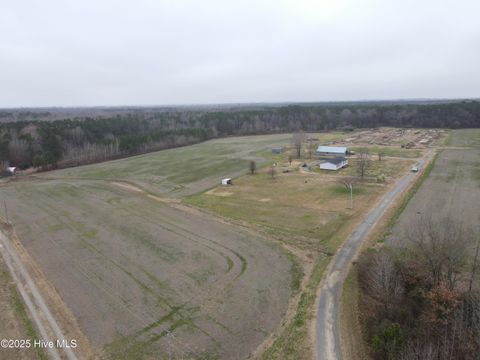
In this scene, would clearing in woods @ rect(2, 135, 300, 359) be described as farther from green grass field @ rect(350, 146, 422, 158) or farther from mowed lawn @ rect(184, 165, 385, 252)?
green grass field @ rect(350, 146, 422, 158)

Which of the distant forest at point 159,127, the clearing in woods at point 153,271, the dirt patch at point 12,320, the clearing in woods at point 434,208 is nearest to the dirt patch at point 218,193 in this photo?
the clearing in woods at point 153,271

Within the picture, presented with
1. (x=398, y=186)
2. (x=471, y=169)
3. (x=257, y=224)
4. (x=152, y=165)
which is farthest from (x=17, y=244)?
(x=471, y=169)

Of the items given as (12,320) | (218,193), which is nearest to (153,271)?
(12,320)

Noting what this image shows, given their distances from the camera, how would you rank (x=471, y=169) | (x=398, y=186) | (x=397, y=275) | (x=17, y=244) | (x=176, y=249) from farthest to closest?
(x=471, y=169), (x=398, y=186), (x=17, y=244), (x=176, y=249), (x=397, y=275)

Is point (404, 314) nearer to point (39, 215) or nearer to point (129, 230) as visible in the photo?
point (129, 230)

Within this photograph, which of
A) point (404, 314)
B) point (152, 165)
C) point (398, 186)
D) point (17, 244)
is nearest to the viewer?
point (404, 314)

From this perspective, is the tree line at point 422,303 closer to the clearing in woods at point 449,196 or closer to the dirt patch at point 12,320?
the clearing in woods at point 449,196

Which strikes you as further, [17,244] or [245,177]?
[245,177]

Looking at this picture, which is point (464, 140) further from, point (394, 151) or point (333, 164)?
point (333, 164)
